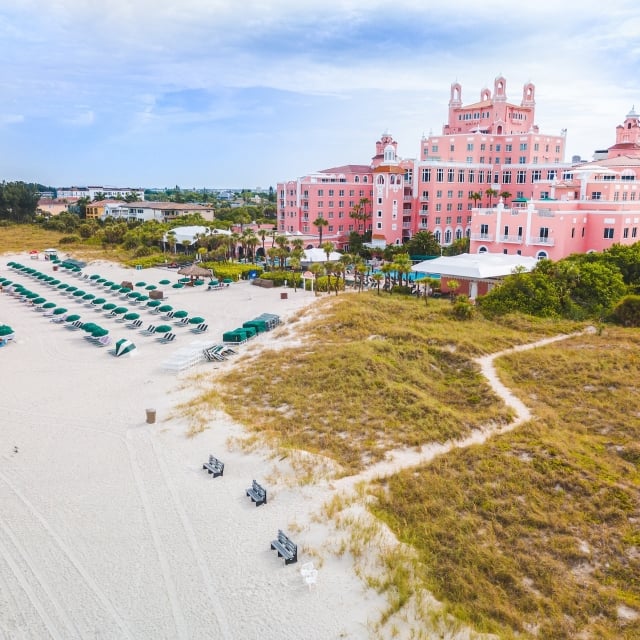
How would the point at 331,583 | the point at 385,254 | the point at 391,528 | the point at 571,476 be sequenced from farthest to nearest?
the point at 385,254 < the point at 571,476 < the point at 391,528 < the point at 331,583

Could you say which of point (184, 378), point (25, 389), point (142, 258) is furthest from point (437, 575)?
point (142, 258)

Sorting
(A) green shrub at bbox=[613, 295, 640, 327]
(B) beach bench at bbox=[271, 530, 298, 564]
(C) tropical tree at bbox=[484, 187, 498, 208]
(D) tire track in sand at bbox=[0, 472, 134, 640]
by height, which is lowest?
(D) tire track in sand at bbox=[0, 472, 134, 640]

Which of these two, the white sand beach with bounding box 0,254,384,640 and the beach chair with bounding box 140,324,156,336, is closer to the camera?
the white sand beach with bounding box 0,254,384,640

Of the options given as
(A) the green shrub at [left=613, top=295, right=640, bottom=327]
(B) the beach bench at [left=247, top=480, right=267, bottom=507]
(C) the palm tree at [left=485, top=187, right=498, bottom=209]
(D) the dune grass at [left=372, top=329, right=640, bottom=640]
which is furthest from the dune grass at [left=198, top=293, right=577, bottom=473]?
(C) the palm tree at [left=485, top=187, right=498, bottom=209]

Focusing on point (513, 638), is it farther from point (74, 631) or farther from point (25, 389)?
point (25, 389)

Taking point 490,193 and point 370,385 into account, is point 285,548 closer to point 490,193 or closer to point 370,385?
point 370,385

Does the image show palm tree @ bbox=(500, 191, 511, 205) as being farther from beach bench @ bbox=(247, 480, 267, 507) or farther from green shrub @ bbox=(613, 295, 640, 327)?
beach bench @ bbox=(247, 480, 267, 507)

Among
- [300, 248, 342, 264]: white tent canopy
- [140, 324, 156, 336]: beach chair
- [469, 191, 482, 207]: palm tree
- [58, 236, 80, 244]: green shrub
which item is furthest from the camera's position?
[58, 236, 80, 244]: green shrub
